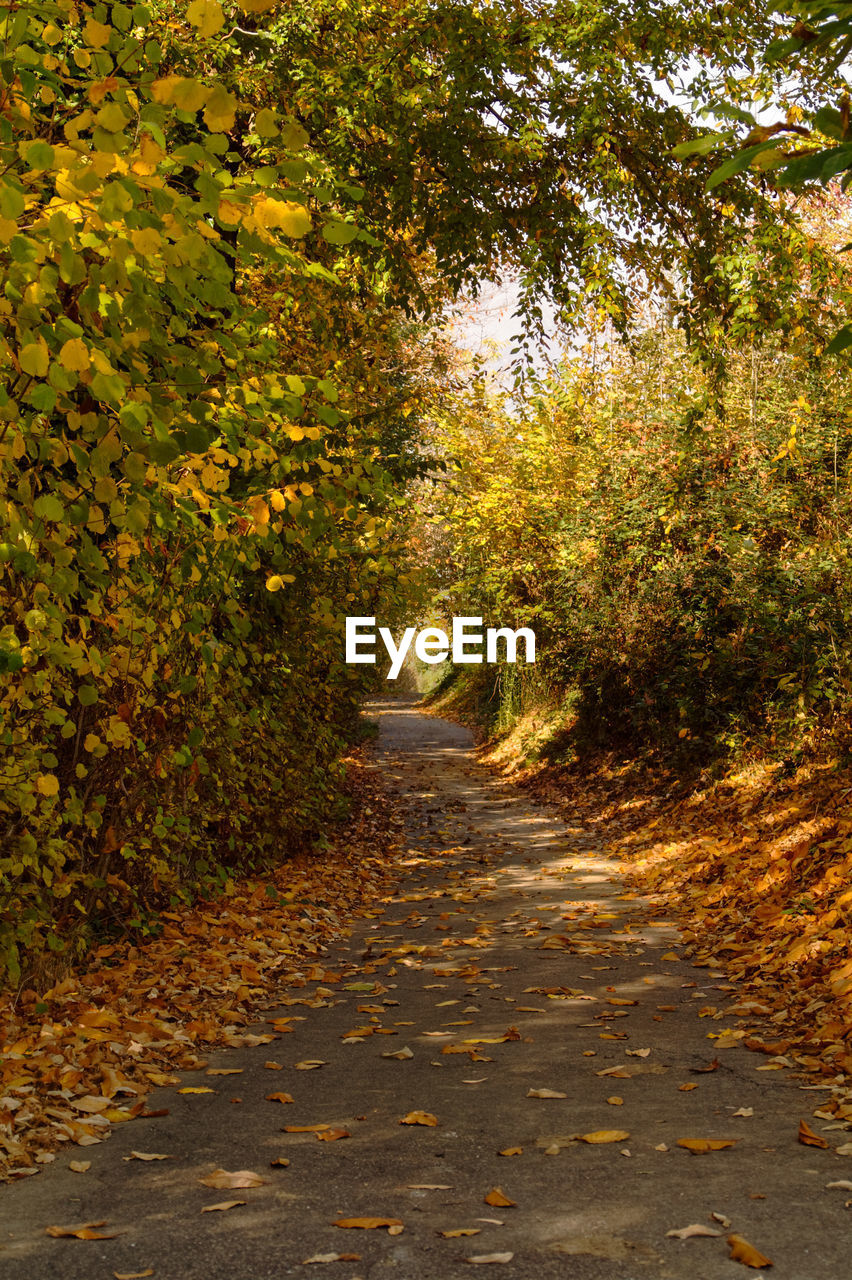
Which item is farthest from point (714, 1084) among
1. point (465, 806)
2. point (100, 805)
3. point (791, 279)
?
point (465, 806)

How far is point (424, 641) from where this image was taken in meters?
41.6

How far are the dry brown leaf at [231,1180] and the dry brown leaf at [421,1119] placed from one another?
777mm

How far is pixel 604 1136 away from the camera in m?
4.36

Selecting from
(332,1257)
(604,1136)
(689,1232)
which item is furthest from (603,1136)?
(332,1257)

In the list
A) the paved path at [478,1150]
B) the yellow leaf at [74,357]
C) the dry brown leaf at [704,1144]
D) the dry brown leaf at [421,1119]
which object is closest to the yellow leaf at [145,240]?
the yellow leaf at [74,357]

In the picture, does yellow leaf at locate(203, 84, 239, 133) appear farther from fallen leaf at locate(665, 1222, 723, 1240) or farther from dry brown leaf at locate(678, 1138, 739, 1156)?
dry brown leaf at locate(678, 1138, 739, 1156)

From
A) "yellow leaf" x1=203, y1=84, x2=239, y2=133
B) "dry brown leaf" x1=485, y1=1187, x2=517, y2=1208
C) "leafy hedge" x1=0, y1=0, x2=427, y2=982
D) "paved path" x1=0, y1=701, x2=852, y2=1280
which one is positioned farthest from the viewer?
"dry brown leaf" x1=485, y1=1187, x2=517, y2=1208

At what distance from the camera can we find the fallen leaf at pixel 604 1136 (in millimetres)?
4332

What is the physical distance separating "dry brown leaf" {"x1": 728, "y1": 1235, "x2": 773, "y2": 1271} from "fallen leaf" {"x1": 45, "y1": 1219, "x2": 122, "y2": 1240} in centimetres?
188

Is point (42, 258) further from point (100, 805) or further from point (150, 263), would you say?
point (100, 805)

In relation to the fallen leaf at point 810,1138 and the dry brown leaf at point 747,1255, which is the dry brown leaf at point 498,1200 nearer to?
the dry brown leaf at point 747,1255

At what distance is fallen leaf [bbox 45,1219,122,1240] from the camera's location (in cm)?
355

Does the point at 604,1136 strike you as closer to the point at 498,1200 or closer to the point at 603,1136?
the point at 603,1136

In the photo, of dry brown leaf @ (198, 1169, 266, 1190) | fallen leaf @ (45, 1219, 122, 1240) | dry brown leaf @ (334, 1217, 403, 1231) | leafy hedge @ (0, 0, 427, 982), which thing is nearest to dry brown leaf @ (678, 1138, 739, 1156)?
dry brown leaf @ (334, 1217, 403, 1231)
